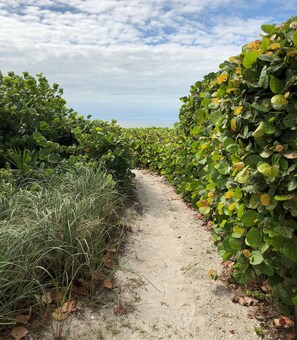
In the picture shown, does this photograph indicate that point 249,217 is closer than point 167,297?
Yes

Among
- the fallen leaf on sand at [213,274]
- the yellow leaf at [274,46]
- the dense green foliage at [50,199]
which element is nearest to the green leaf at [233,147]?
the yellow leaf at [274,46]

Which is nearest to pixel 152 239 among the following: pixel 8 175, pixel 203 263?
pixel 203 263

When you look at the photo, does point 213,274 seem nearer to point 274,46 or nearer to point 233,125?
point 233,125

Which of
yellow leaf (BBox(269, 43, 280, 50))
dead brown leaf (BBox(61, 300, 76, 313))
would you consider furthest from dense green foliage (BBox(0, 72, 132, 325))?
yellow leaf (BBox(269, 43, 280, 50))

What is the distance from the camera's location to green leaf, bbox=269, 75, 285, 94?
7.41 feet

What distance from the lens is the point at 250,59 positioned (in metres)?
2.40

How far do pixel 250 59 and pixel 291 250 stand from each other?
1.41 metres

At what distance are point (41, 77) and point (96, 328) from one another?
17.0 ft

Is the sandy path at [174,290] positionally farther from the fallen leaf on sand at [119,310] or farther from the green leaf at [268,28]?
the green leaf at [268,28]

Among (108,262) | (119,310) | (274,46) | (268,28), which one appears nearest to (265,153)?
(274,46)

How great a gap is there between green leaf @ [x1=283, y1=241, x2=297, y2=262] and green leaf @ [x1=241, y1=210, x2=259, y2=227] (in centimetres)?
29

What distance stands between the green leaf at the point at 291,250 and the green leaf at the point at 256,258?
0.85ft

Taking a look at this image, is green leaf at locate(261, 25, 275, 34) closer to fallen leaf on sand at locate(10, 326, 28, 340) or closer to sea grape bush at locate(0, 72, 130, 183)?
fallen leaf on sand at locate(10, 326, 28, 340)

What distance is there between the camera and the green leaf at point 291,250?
2.27 metres
